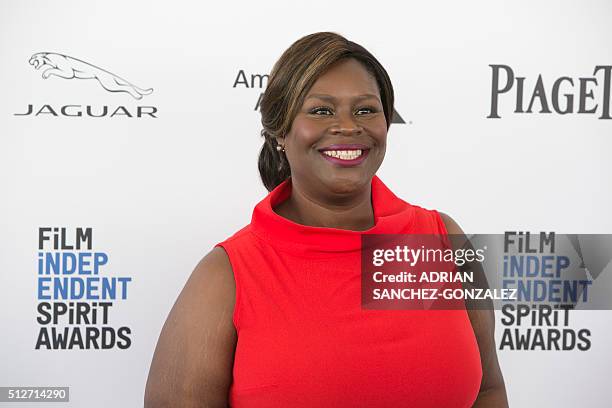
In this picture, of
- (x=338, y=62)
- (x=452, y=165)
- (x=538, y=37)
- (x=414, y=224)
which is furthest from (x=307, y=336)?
(x=538, y=37)

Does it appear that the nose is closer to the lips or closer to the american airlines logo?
the lips

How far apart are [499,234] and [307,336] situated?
31.7 inches

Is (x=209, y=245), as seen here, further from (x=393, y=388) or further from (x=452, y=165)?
(x=393, y=388)

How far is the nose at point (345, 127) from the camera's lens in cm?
105

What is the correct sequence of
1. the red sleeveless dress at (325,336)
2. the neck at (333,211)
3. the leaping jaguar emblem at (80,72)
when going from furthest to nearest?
the leaping jaguar emblem at (80,72) → the neck at (333,211) → the red sleeveless dress at (325,336)

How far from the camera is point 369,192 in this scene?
1156 millimetres

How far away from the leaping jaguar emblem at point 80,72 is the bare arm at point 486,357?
785mm

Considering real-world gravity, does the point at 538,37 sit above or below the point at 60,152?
above

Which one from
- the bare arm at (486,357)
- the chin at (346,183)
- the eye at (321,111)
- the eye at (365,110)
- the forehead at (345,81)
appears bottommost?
the bare arm at (486,357)

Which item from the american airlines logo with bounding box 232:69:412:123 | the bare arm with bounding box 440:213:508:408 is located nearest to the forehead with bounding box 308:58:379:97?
the bare arm with bounding box 440:213:508:408

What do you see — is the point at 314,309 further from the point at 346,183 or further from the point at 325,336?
the point at 346,183

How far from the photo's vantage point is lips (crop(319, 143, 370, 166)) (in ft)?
3.45

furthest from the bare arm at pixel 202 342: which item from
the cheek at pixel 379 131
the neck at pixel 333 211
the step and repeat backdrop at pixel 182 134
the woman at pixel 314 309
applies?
the step and repeat backdrop at pixel 182 134

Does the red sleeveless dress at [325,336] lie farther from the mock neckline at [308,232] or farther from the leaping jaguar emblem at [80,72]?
the leaping jaguar emblem at [80,72]
